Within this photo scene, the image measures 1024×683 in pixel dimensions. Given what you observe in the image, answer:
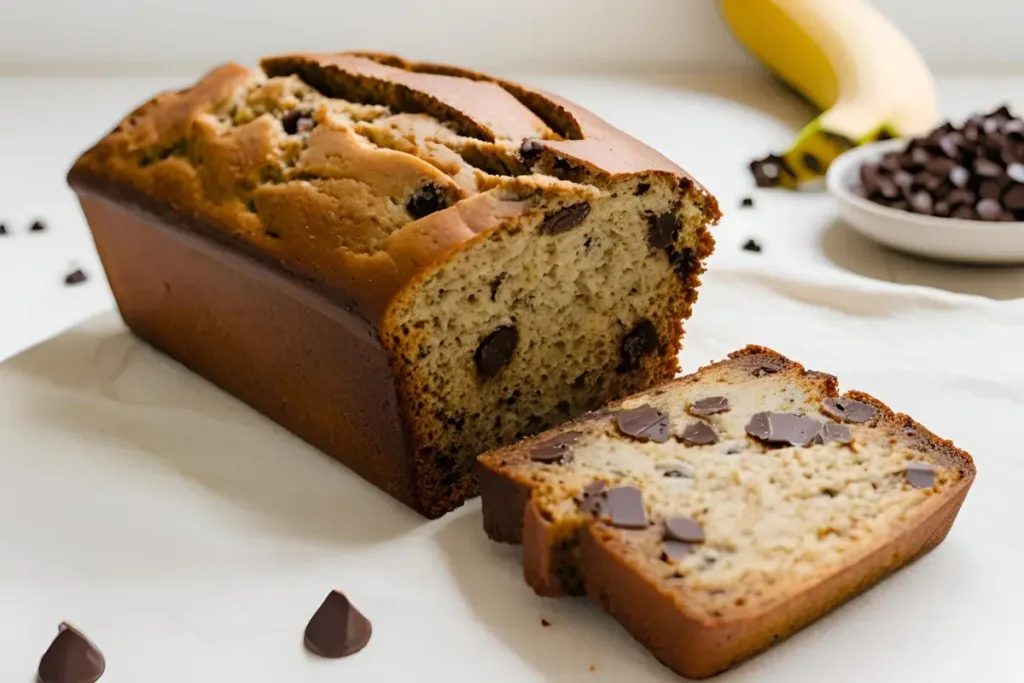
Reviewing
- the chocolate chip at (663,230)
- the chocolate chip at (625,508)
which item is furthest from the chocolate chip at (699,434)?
the chocolate chip at (663,230)

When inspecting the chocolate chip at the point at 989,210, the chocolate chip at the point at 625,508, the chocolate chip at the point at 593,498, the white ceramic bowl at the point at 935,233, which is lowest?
the white ceramic bowl at the point at 935,233

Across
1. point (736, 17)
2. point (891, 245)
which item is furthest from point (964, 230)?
point (736, 17)

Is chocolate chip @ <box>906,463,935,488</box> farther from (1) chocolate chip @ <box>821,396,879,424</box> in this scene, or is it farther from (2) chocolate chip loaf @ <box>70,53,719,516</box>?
(2) chocolate chip loaf @ <box>70,53,719,516</box>

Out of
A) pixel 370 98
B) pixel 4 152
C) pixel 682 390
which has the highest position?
pixel 370 98

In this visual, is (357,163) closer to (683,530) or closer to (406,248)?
(406,248)

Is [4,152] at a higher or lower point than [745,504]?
lower

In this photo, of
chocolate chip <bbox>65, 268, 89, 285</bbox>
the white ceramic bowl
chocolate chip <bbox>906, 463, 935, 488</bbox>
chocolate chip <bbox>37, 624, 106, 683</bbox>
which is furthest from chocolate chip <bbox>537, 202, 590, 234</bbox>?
chocolate chip <bbox>65, 268, 89, 285</bbox>

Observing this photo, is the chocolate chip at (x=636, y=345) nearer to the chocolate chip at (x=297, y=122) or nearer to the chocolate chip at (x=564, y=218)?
the chocolate chip at (x=564, y=218)

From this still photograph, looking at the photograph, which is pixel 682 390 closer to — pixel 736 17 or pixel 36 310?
pixel 36 310
